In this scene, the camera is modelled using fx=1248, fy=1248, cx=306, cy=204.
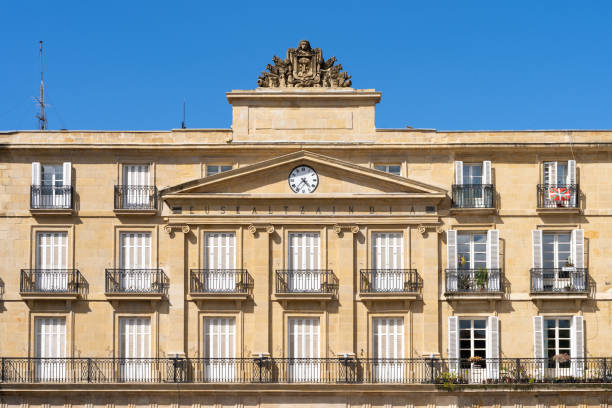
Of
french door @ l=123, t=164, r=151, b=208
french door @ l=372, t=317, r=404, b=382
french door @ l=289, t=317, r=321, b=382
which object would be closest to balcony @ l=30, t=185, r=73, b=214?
french door @ l=123, t=164, r=151, b=208

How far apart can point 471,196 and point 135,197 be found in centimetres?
1193

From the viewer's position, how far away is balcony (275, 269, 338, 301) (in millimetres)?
43625

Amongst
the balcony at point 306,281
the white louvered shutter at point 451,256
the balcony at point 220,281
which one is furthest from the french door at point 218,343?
the white louvered shutter at point 451,256

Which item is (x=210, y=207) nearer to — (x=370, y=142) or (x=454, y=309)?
(x=370, y=142)

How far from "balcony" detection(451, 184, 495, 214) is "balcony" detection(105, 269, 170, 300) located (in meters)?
10.6

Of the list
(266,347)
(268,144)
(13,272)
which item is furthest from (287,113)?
(13,272)

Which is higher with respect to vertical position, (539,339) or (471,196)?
(471,196)

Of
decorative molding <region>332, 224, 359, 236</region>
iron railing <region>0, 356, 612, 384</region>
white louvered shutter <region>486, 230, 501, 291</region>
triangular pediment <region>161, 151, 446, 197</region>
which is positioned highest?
triangular pediment <region>161, 151, 446, 197</region>

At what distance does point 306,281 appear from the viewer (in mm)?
43844

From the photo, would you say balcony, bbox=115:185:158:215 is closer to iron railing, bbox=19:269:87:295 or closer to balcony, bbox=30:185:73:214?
balcony, bbox=30:185:73:214

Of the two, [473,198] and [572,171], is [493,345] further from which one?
[572,171]

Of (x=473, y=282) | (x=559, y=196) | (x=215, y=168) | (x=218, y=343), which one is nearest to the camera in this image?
(x=218, y=343)

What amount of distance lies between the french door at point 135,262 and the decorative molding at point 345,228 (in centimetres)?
664

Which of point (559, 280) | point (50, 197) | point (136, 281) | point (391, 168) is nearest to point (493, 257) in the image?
point (559, 280)
